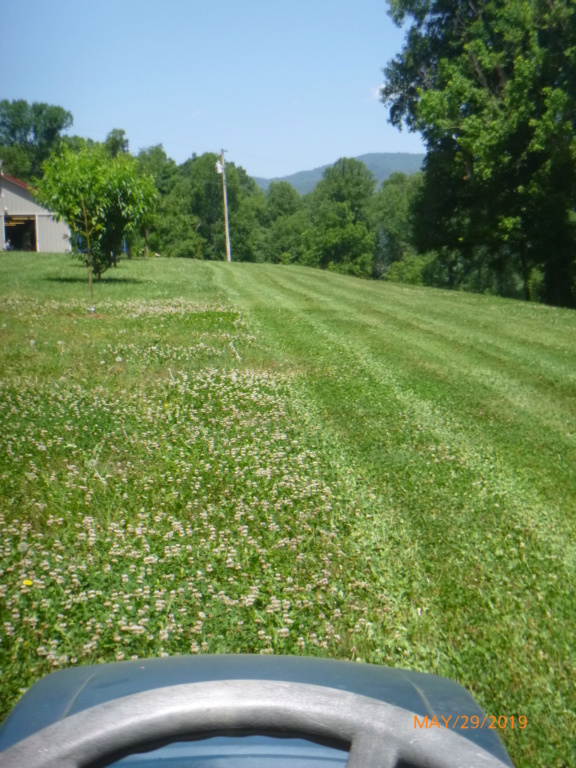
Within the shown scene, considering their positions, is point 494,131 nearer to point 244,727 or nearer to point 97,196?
point 97,196

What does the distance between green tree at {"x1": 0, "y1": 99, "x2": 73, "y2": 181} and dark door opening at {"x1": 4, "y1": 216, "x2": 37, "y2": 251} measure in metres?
29.8

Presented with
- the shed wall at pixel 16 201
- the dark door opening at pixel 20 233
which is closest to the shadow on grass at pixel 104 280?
the shed wall at pixel 16 201

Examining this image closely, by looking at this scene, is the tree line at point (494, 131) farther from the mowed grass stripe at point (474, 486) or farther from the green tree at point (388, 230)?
the green tree at point (388, 230)

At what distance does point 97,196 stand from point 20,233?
1339 inches

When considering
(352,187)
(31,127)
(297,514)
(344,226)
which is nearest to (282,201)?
(352,187)

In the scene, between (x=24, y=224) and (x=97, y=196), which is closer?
(x=97, y=196)

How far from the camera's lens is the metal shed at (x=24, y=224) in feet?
156

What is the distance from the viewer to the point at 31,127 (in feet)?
272

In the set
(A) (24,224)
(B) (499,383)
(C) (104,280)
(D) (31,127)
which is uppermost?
(D) (31,127)

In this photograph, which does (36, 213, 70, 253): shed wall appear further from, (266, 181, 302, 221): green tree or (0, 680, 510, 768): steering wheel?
(0, 680, 510, 768): steering wheel

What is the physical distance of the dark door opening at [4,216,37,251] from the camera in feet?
163

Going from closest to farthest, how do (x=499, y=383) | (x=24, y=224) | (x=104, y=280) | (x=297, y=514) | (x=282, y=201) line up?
(x=297, y=514) → (x=499, y=383) → (x=104, y=280) → (x=24, y=224) → (x=282, y=201)

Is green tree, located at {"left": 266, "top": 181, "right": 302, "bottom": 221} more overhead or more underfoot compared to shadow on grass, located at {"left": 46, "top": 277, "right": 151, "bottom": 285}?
more overhead

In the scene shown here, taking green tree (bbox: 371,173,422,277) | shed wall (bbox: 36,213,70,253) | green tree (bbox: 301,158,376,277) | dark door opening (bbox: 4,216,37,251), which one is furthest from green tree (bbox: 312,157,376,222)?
dark door opening (bbox: 4,216,37,251)
